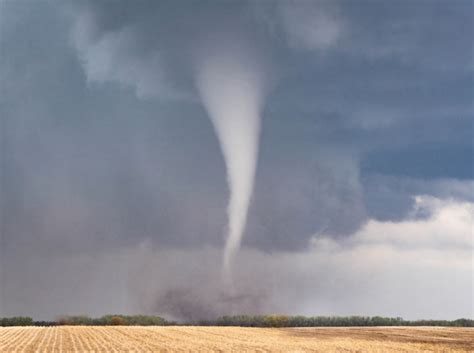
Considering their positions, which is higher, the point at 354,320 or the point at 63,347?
the point at 354,320

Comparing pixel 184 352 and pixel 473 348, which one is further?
pixel 473 348

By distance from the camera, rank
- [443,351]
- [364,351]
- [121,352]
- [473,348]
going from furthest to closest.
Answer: [473,348] < [443,351] < [364,351] < [121,352]

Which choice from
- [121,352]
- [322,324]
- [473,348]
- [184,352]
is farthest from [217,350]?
[322,324]

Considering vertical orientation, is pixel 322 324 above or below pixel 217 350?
above

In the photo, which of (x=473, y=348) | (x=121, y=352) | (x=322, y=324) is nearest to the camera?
(x=121, y=352)

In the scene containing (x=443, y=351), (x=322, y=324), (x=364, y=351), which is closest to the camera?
(x=364, y=351)

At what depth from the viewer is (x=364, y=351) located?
5975cm

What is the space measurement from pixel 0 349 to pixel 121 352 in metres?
12.7

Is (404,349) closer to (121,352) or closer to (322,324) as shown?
(121,352)

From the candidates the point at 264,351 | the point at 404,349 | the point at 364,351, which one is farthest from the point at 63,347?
the point at 404,349

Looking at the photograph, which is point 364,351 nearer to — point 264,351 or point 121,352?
point 264,351

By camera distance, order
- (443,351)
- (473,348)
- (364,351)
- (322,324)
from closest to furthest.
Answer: (364,351)
(443,351)
(473,348)
(322,324)

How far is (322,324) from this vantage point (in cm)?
18562

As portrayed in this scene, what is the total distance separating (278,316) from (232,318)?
1553cm
